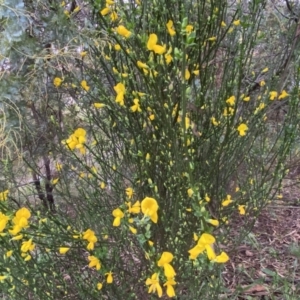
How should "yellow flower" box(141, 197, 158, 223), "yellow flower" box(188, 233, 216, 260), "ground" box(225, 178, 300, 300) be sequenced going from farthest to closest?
"ground" box(225, 178, 300, 300) → "yellow flower" box(141, 197, 158, 223) → "yellow flower" box(188, 233, 216, 260)

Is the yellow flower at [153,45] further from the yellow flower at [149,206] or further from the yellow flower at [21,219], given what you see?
the yellow flower at [21,219]

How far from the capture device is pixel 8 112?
2.14m

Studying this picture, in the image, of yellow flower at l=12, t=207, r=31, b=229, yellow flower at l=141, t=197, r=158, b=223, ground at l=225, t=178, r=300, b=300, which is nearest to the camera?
yellow flower at l=141, t=197, r=158, b=223

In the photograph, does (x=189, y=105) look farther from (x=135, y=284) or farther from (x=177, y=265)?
(x=135, y=284)

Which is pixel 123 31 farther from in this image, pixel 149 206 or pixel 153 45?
pixel 149 206

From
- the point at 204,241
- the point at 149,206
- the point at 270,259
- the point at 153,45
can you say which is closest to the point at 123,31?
the point at 153,45

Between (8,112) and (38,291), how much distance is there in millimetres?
908

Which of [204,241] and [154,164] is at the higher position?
[204,241]

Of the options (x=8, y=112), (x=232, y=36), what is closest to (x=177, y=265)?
(x=8, y=112)

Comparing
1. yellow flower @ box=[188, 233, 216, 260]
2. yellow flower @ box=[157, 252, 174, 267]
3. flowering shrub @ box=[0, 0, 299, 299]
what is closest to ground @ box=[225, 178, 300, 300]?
flowering shrub @ box=[0, 0, 299, 299]

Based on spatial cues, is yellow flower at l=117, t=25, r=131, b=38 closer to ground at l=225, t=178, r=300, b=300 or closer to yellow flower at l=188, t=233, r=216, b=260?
yellow flower at l=188, t=233, r=216, b=260

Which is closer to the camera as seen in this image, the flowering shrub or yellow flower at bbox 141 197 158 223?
yellow flower at bbox 141 197 158 223

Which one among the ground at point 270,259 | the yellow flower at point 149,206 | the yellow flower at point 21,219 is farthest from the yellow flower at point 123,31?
the ground at point 270,259

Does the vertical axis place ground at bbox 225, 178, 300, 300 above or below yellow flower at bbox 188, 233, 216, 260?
below
